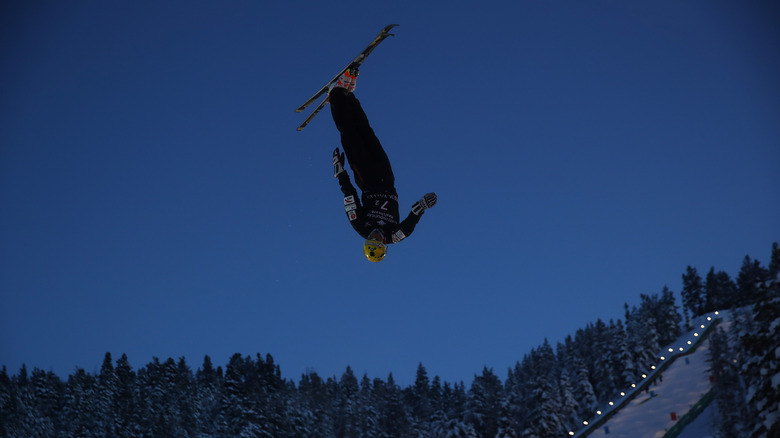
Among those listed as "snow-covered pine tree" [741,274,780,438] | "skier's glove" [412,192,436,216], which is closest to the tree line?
"snow-covered pine tree" [741,274,780,438]

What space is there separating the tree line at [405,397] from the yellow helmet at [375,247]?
1634 cm

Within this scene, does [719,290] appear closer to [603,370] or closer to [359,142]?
[603,370]

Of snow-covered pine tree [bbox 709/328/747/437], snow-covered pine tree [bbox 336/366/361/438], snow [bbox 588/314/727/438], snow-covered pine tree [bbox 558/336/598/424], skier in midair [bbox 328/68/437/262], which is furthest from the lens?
snow-covered pine tree [bbox 558/336/598/424]

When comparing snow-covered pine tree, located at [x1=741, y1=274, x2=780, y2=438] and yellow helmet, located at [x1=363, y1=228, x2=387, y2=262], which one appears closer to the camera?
yellow helmet, located at [x1=363, y1=228, x2=387, y2=262]

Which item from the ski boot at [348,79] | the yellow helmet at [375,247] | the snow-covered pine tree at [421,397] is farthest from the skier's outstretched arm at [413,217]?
the snow-covered pine tree at [421,397]

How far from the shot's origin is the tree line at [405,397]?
4515cm

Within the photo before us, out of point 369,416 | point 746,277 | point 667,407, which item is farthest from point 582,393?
point 746,277

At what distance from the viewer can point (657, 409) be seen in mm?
58656

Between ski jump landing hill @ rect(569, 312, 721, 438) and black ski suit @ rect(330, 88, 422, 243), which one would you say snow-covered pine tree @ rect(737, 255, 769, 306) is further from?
black ski suit @ rect(330, 88, 422, 243)

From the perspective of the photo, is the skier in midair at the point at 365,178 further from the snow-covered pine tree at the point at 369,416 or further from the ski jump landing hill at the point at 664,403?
the snow-covered pine tree at the point at 369,416

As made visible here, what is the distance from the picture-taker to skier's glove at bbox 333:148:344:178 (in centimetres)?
1176

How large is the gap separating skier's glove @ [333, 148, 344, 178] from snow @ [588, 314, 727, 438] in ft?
145

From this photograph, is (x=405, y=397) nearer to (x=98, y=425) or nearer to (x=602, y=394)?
(x=602, y=394)

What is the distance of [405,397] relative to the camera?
314 feet
